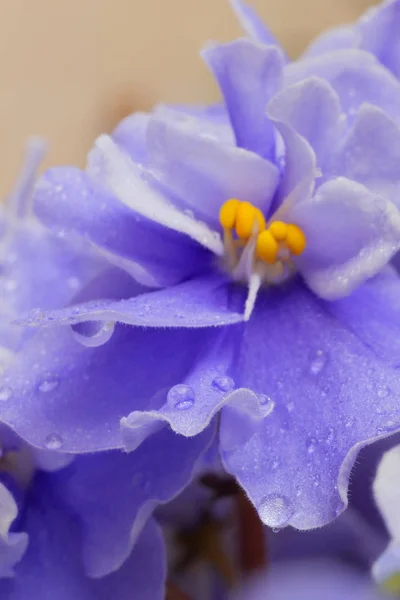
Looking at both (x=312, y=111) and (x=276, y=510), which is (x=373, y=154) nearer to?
(x=312, y=111)

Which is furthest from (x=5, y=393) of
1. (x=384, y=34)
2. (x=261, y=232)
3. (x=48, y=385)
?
(x=384, y=34)

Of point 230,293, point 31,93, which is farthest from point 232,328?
point 31,93

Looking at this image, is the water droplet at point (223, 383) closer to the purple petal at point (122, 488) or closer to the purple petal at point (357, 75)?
the purple petal at point (122, 488)

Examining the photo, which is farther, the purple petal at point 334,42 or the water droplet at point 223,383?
the purple petal at point 334,42

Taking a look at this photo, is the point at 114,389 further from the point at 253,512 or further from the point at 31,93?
the point at 31,93

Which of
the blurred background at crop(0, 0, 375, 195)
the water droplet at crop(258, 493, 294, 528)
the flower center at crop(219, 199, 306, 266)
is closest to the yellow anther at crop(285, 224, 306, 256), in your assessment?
the flower center at crop(219, 199, 306, 266)

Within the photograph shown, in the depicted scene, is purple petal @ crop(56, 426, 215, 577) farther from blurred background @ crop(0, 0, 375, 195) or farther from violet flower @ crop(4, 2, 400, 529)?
blurred background @ crop(0, 0, 375, 195)

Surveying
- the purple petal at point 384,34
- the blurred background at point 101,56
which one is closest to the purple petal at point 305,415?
the purple petal at point 384,34
